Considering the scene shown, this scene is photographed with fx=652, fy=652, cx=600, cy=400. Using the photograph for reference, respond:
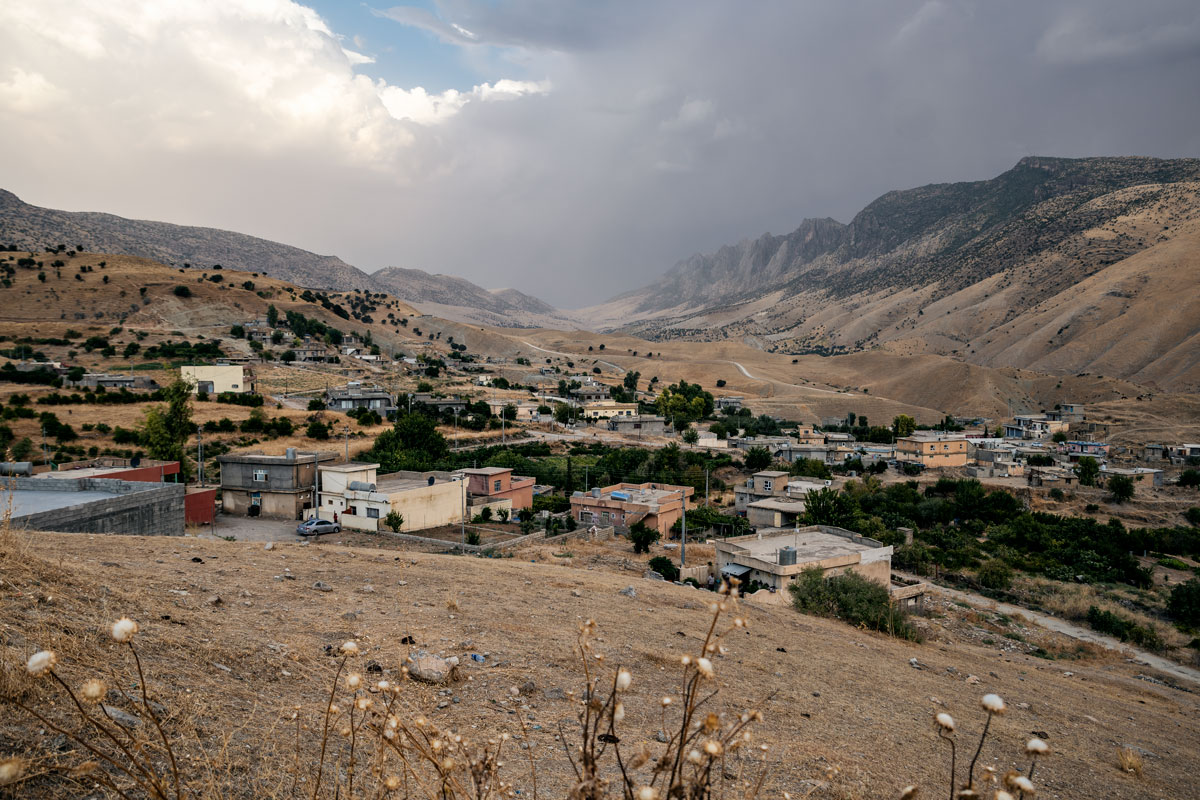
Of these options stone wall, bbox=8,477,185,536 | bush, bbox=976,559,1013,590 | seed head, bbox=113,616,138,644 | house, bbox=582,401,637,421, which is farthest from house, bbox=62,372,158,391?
seed head, bbox=113,616,138,644

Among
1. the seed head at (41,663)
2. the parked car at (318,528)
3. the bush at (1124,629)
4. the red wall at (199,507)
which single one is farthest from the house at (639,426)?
the seed head at (41,663)

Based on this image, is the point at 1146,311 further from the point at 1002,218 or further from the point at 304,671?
the point at 304,671

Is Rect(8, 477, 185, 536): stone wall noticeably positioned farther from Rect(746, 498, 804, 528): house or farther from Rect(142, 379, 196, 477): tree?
Rect(746, 498, 804, 528): house

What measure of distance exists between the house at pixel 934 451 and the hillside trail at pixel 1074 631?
27.2m

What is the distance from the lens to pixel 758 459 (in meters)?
51.6

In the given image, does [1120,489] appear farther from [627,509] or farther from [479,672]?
[479,672]

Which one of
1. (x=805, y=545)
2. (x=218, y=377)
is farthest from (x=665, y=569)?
(x=218, y=377)

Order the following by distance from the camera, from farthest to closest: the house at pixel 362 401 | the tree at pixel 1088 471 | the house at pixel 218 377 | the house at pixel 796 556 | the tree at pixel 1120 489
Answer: the house at pixel 362 401
the house at pixel 218 377
the tree at pixel 1088 471
the tree at pixel 1120 489
the house at pixel 796 556

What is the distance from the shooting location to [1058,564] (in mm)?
33469

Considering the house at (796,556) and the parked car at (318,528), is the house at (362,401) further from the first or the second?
the house at (796,556)

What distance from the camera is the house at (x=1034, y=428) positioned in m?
71.0

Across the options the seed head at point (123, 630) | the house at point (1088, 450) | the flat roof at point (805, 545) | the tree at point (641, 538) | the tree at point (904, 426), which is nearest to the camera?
the seed head at point (123, 630)

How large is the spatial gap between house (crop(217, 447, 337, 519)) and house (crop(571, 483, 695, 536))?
13105mm

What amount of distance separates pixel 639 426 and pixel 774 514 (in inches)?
1354
